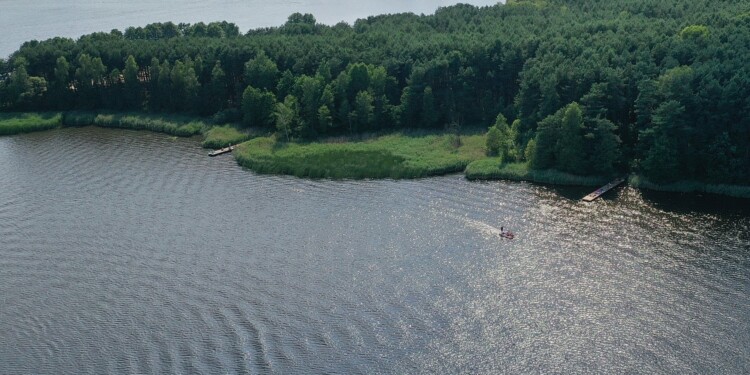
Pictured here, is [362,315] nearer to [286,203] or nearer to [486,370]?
[486,370]

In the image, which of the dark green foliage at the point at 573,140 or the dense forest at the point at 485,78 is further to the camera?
the dark green foliage at the point at 573,140

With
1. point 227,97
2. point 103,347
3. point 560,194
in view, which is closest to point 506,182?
point 560,194

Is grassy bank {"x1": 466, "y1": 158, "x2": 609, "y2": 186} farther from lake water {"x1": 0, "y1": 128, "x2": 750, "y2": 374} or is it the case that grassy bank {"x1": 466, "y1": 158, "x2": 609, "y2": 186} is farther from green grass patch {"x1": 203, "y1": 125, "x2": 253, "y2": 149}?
green grass patch {"x1": 203, "y1": 125, "x2": 253, "y2": 149}

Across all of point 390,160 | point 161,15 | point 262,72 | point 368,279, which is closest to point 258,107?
point 262,72

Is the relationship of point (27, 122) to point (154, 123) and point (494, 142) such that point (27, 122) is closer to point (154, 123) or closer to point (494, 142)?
point (154, 123)

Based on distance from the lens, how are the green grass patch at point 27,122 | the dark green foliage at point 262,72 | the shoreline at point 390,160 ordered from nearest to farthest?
the shoreline at point 390,160 → the dark green foliage at point 262,72 → the green grass patch at point 27,122

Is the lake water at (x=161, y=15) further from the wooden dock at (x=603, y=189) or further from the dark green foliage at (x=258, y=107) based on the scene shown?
the wooden dock at (x=603, y=189)

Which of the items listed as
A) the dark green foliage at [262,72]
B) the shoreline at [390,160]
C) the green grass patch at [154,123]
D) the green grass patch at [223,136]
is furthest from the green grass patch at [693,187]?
the green grass patch at [154,123]
